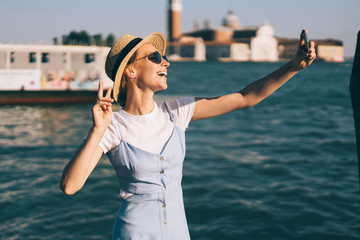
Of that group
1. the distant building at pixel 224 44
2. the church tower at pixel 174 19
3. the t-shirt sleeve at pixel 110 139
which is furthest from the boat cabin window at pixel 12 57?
the church tower at pixel 174 19

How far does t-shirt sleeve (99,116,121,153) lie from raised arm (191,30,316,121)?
45 centimetres

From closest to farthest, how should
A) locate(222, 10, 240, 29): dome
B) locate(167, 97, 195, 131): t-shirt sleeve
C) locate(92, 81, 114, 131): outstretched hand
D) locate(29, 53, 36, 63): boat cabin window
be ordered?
locate(92, 81, 114, 131): outstretched hand → locate(167, 97, 195, 131): t-shirt sleeve → locate(29, 53, 36, 63): boat cabin window → locate(222, 10, 240, 29): dome

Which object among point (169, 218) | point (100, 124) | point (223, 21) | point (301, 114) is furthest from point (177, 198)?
point (223, 21)

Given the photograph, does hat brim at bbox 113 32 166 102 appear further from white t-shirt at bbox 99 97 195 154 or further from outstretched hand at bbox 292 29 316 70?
outstretched hand at bbox 292 29 316 70

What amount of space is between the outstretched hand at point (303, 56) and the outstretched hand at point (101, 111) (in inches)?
34.4

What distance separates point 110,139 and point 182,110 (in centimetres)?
42

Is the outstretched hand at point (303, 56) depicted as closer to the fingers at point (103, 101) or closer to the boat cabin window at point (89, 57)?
the fingers at point (103, 101)

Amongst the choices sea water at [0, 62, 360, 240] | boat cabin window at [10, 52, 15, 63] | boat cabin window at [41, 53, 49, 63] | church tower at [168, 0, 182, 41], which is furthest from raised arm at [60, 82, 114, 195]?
church tower at [168, 0, 182, 41]

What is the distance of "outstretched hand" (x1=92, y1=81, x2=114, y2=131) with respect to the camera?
164cm

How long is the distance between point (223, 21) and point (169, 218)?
142m

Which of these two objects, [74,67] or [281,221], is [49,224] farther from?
[74,67]

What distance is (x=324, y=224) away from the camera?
20.2 ft

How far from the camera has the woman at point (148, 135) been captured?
1.89 metres

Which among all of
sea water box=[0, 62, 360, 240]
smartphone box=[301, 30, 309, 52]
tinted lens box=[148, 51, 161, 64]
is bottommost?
sea water box=[0, 62, 360, 240]
